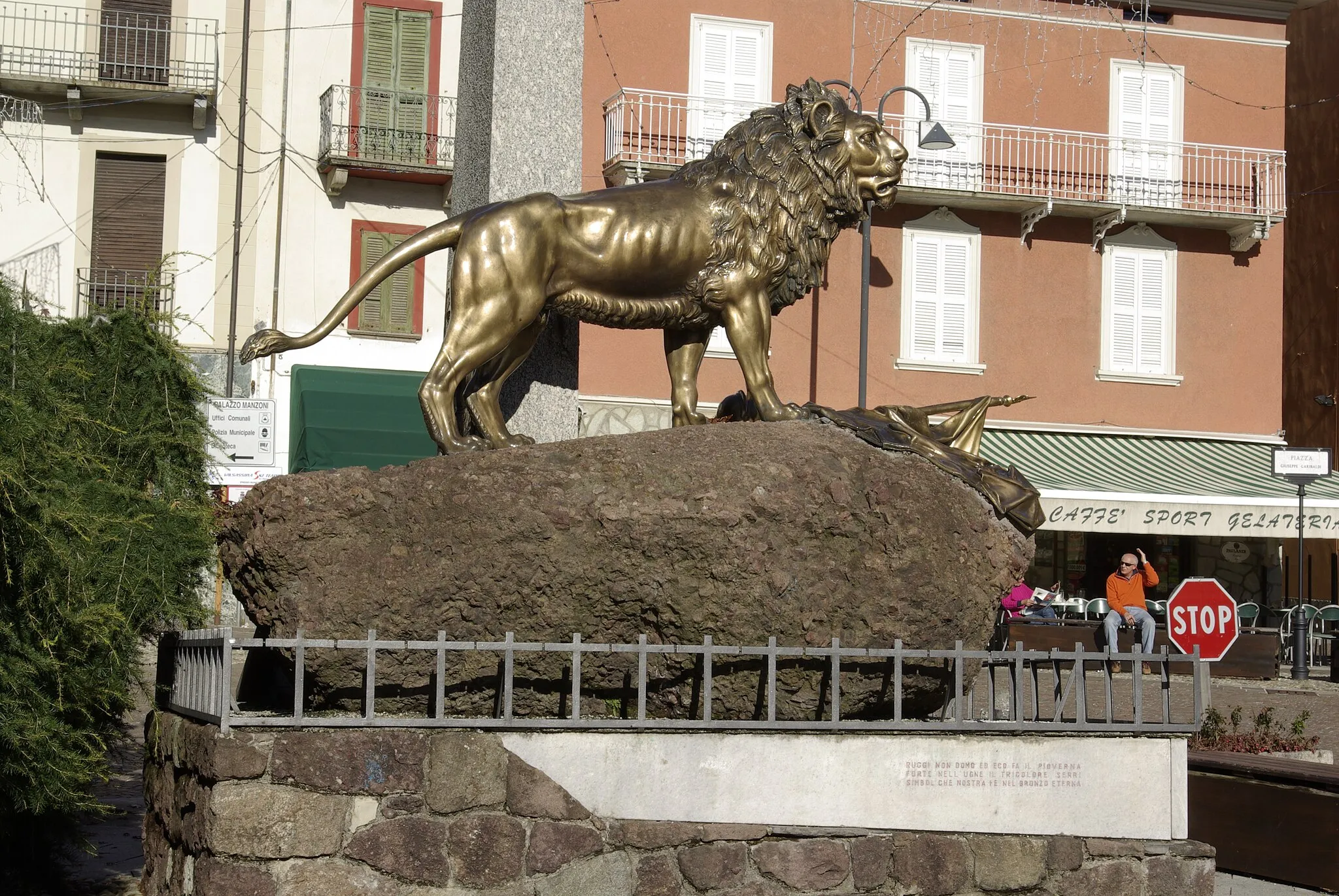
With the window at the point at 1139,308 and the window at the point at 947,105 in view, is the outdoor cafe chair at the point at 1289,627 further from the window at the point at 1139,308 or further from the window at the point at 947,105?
the window at the point at 947,105

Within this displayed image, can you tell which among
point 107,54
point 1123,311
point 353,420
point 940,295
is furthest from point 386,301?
point 1123,311

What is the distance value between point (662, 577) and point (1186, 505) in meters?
15.2

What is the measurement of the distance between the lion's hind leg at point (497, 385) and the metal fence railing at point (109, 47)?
53.4 feet

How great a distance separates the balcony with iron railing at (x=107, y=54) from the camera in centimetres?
2153

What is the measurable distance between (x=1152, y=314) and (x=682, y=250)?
18.0 m

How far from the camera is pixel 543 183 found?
7.68 meters

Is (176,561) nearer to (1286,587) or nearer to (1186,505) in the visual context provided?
(1186,505)

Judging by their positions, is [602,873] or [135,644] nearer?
[602,873]

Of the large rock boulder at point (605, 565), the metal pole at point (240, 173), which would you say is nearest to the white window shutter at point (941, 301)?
the metal pole at point (240, 173)

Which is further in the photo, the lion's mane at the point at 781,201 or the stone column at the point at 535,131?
the stone column at the point at 535,131

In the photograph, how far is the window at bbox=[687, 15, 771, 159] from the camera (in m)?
22.0

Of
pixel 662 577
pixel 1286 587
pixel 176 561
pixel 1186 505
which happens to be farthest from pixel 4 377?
pixel 1286 587

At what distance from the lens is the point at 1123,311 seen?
2325 centimetres

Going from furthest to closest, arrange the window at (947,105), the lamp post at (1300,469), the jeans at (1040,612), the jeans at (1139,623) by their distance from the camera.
Result: the window at (947,105)
the jeans at (1040,612)
the lamp post at (1300,469)
the jeans at (1139,623)
